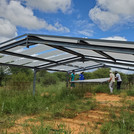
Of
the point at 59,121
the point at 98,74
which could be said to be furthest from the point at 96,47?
the point at 98,74

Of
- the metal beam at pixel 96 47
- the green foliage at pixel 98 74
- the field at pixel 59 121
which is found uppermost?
Answer: the green foliage at pixel 98 74

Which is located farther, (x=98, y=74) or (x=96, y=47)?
(x=98, y=74)

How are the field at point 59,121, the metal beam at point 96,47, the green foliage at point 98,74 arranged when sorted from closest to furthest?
the field at point 59,121
the metal beam at point 96,47
the green foliage at point 98,74

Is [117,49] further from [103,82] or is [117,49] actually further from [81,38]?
[103,82]

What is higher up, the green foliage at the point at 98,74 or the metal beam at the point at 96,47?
the green foliage at the point at 98,74

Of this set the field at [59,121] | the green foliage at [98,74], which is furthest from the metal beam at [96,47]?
the green foliage at [98,74]

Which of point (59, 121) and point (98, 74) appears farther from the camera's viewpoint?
point (98, 74)

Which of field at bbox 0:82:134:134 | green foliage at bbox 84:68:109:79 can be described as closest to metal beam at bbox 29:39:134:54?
field at bbox 0:82:134:134

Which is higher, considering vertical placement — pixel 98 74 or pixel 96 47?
pixel 98 74

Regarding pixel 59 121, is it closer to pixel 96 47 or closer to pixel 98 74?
pixel 96 47

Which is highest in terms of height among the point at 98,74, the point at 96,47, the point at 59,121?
the point at 98,74

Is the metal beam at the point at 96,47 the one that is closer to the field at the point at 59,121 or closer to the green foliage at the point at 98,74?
the field at the point at 59,121

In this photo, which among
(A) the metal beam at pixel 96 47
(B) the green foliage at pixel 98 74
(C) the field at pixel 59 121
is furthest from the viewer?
(B) the green foliage at pixel 98 74

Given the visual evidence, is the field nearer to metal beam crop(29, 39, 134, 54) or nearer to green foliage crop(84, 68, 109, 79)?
metal beam crop(29, 39, 134, 54)
